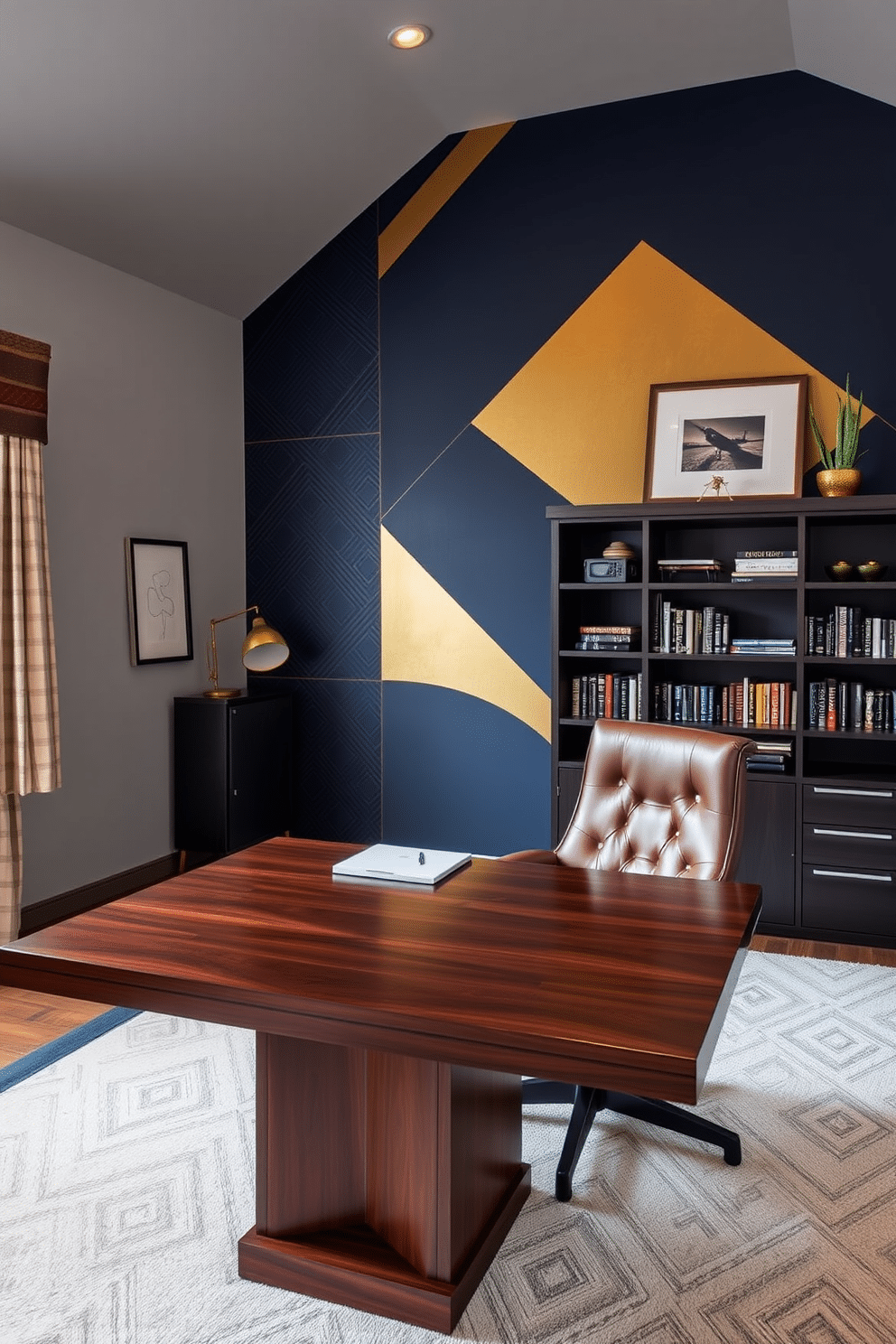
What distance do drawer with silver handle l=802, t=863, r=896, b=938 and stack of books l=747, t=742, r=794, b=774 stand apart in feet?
1.19

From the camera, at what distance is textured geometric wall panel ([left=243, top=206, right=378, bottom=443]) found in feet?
15.9

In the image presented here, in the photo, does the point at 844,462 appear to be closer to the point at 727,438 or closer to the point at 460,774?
the point at 727,438

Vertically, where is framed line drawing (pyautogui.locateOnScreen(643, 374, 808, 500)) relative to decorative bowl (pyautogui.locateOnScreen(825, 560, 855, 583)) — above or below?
above

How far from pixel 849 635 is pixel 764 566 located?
0.40 meters

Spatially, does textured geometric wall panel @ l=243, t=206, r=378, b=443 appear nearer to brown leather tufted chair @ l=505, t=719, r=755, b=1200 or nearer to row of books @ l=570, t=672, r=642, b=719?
row of books @ l=570, t=672, r=642, b=719

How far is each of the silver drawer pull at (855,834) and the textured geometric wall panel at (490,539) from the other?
1.33 m

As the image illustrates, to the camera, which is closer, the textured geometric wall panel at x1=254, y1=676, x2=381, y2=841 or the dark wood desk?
the dark wood desk

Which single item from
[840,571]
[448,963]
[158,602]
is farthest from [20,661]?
[840,571]

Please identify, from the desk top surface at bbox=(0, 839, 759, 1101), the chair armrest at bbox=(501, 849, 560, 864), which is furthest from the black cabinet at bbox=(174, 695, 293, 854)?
the desk top surface at bbox=(0, 839, 759, 1101)

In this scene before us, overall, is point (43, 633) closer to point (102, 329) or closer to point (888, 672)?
point (102, 329)

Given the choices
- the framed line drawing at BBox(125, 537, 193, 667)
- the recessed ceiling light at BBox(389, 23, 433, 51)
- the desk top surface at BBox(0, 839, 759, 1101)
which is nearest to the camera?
the desk top surface at BBox(0, 839, 759, 1101)

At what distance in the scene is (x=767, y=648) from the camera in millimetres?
3936

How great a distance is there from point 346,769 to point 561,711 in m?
1.29

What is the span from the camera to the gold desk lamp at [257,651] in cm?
461
